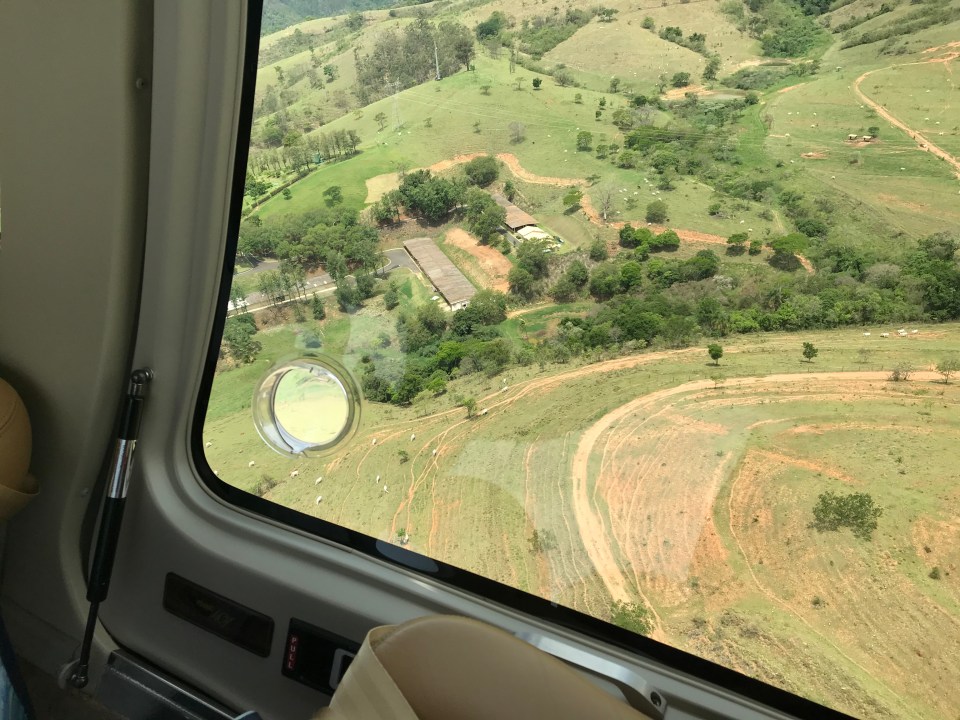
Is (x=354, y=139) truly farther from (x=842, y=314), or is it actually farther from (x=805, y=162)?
(x=842, y=314)

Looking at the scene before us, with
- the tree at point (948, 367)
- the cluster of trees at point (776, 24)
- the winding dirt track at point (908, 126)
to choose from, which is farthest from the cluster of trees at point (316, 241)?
the tree at point (948, 367)

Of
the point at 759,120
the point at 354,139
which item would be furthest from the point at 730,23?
the point at 354,139

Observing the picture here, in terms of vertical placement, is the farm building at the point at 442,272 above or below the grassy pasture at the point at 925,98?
below

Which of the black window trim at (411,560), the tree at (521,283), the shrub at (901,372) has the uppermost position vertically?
the shrub at (901,372)

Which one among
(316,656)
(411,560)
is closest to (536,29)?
(411,560)

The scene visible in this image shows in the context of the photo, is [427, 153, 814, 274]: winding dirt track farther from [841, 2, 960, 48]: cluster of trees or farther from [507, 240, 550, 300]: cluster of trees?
[841, 2, 960, 48]: cluster of trees

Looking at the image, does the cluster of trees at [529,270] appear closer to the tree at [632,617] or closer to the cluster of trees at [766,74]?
the cluster of trees at [766,74]
